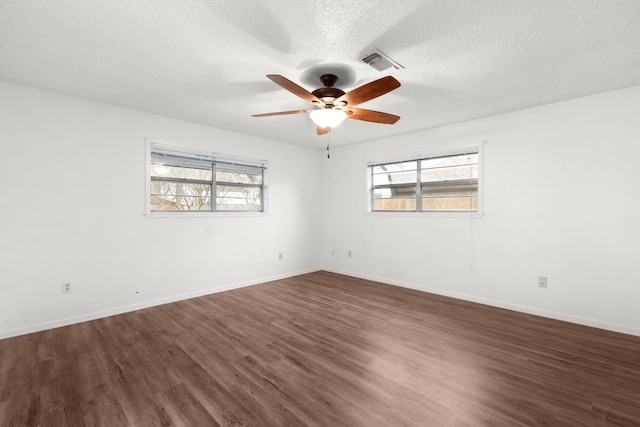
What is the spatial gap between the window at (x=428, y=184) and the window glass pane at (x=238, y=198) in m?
2.11

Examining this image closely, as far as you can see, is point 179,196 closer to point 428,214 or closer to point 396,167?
point 396,167

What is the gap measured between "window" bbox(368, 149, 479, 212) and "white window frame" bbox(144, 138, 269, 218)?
1.97m

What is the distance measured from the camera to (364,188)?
5180mm

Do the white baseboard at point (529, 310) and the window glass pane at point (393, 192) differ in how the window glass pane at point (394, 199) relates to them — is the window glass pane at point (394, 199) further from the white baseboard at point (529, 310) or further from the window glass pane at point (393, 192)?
the white baseboard at point (529, 310)

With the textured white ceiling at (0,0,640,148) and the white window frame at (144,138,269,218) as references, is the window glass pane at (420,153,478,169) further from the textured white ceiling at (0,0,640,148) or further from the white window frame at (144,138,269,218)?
the white window frame at (144,138,269,218)

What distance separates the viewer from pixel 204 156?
4.19m

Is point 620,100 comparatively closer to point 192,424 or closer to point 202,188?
point 192,424

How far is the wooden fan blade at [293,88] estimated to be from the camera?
6.54 ft

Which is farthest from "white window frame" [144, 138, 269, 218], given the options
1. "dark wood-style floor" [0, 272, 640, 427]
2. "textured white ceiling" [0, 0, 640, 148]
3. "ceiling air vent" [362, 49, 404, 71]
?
"ceiling air vent" [362, 49, 404, 71]

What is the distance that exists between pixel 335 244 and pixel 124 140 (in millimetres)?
3851

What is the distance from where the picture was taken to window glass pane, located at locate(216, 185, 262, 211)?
4.47 metres

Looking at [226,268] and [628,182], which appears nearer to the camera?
[628,182]

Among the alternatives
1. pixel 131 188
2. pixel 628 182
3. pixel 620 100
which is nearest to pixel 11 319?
pixel 131 188

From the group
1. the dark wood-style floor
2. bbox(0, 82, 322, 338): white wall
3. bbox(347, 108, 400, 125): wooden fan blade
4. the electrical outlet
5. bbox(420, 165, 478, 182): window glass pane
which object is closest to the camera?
the dark wood-style floor
